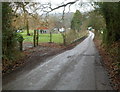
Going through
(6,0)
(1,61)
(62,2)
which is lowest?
(1,61)

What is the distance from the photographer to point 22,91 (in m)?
5.60

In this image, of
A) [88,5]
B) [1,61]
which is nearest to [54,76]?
[1,61]

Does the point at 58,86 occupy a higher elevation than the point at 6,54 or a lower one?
lower

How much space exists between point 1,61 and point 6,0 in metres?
3.94

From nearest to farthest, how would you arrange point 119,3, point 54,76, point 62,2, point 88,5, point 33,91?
point 33,91
point 54,76
point 119,3
point 62,2
point 88,5

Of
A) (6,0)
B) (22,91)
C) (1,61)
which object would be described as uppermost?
(6,0)

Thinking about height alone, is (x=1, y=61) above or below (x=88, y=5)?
below

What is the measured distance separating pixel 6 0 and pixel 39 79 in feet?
19.2

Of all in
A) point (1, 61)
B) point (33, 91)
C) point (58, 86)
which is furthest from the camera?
point (1, 61)

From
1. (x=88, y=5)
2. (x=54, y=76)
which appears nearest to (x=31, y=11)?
(x=88, y=5)

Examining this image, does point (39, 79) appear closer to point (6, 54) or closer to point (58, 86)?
point (58, 86)

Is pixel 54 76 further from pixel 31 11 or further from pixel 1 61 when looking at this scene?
pixel 31 11

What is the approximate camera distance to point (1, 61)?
9008 mm

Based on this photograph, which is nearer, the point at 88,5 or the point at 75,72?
the point at 75,72
